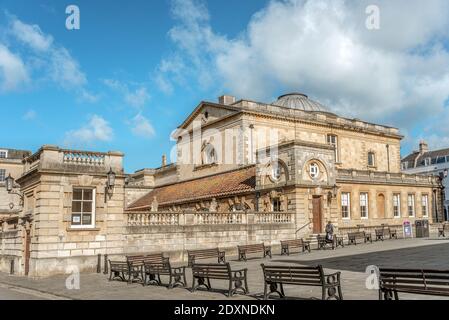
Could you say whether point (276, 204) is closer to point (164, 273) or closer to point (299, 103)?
point (164, 273)

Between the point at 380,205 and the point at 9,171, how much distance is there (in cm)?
4683

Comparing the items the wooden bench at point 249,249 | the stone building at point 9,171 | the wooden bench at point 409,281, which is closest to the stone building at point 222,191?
the wooden bench at point 249,249

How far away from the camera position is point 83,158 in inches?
832

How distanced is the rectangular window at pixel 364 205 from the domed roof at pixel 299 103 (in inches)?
584

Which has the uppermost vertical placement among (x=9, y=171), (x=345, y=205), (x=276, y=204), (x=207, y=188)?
(x=9, y=171)

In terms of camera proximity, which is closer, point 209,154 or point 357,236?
point 357,236

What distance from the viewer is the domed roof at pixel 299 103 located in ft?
165

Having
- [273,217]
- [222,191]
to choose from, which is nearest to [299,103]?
[222,191]

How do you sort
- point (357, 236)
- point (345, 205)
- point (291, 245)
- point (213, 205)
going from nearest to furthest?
point (291, 245) → point (357, 236) → point (213, 205) → point (345, 205)

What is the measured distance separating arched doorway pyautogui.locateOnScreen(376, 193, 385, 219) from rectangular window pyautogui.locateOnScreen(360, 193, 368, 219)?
5.20ft

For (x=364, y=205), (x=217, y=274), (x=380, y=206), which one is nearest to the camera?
(x=217, y=274)

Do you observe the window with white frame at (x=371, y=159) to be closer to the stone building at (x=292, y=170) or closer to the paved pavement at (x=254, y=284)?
the stone building at (x=292, y=170)
